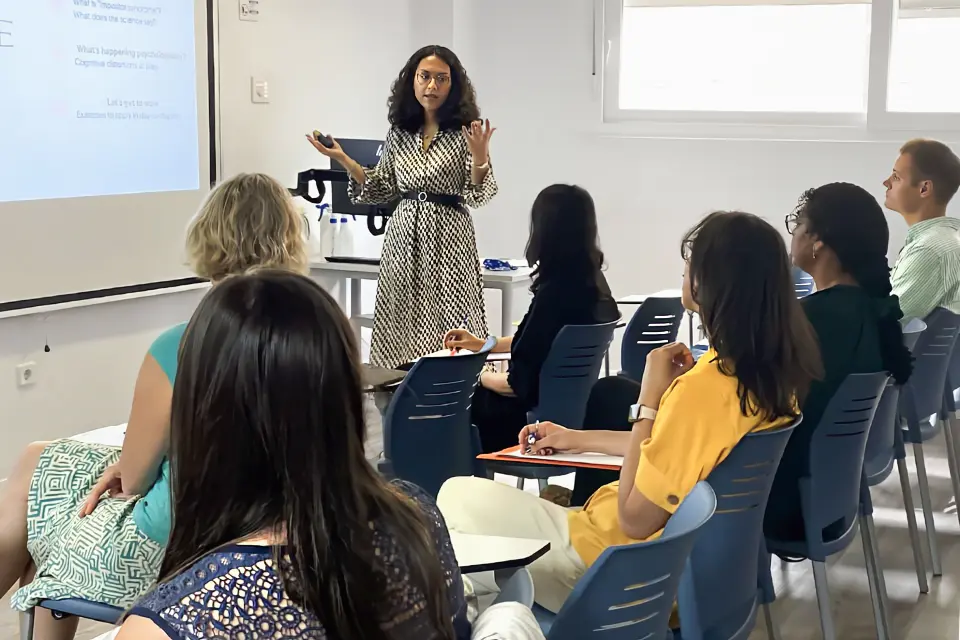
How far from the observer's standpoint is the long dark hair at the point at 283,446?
3.56 feet

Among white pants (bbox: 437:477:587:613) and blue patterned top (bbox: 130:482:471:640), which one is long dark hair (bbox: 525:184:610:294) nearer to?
white pants (bbox: 437:477:587:613)

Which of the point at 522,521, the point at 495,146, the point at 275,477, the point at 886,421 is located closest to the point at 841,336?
the point at 886,421

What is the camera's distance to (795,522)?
2529mm

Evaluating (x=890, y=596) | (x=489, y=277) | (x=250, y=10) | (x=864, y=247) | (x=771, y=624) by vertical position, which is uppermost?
(x=250, y=10)

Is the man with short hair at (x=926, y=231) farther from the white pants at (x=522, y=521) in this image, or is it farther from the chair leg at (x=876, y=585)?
the white pants at (x=522, y=521)

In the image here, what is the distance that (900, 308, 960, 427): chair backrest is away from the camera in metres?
3.38

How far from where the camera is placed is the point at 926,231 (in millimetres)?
3955

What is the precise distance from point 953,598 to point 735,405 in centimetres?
175

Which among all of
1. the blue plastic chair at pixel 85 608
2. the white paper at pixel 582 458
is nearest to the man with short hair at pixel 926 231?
the white paper at pixel 582 458

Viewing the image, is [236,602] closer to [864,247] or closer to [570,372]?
[864,247]

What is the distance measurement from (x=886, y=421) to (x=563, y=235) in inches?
41.5

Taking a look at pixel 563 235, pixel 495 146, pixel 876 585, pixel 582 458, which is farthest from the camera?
pixel 495 146

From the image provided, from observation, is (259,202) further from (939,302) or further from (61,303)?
(939,302)

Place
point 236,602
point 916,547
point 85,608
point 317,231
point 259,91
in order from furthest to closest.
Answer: point 317,231, point 259,91, point 916,547, point 85,608, point 236,602
